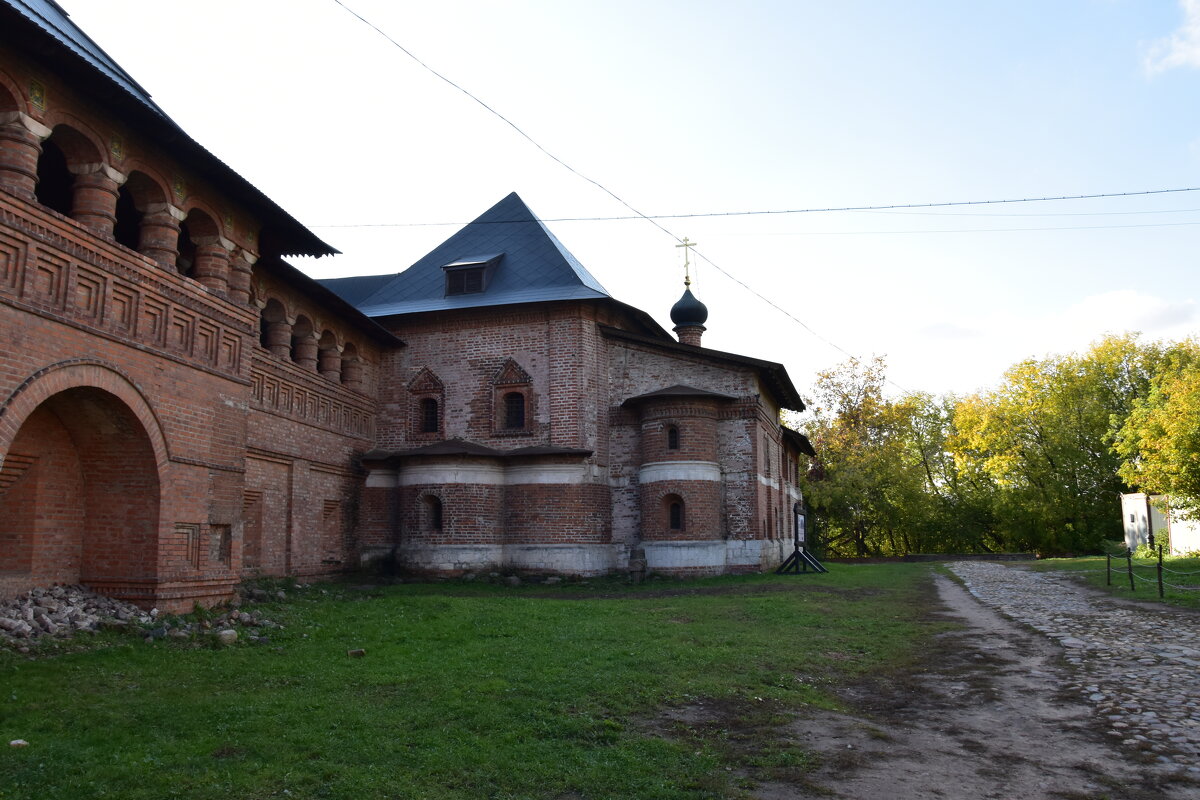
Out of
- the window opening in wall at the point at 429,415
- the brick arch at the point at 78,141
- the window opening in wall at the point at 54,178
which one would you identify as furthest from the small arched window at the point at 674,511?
the brick arch at the point at 78,141

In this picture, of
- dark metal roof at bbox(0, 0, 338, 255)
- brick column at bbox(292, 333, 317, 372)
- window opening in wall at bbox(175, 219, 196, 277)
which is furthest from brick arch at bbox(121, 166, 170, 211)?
brick column at bbox(292, 333, 317, 372)

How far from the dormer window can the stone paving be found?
13129 mm

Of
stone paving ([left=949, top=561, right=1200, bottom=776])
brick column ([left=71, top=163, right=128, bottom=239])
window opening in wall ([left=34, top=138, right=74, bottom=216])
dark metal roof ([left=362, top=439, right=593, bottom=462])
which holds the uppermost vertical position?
window opening in wall ([left=34, top=138, right=74, bottom=216])

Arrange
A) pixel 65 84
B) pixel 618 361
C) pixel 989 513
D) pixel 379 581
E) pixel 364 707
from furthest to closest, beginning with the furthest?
1. pixel 989 513
2. pixel 618 361
3. pixel 379 581
4. pixel 65 84
5. pixel 364 707

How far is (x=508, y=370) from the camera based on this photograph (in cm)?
2058

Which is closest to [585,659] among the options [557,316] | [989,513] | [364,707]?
[364,707]

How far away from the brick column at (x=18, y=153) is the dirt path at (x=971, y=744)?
8.82 meters

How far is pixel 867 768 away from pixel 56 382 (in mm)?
8330

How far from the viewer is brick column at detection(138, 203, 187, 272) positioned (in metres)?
10.8

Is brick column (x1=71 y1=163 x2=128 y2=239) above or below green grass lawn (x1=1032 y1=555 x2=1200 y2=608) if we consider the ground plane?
above

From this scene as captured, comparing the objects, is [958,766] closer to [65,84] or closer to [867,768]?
[867,768]

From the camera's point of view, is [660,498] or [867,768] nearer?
[867,768]

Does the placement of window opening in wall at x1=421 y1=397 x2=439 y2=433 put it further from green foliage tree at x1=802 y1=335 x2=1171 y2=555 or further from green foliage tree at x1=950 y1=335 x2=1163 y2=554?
green foliage tree at x1=950 y1=335 x2=1163 y2=554

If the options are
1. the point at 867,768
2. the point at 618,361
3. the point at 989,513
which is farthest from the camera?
the point at 989,513
